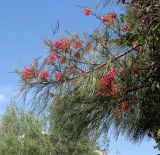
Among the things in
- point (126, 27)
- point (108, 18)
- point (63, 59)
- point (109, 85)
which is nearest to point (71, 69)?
point (63, 59)

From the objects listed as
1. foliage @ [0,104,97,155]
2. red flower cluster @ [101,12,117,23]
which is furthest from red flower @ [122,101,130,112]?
foliage @ [0,104,97,155]

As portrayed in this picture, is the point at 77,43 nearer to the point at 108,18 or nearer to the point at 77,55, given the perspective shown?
the point at 77,55

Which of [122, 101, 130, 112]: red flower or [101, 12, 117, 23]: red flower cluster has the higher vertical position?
[101, 12, 117, 23]: red flower cluster

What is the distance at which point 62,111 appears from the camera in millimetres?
8461

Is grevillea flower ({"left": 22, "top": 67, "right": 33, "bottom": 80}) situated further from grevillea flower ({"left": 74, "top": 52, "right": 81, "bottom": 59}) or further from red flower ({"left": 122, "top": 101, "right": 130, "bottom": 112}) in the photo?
red flower ({"left": 122, "top": 101, "right": 130, "bottom": 112})

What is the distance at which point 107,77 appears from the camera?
7.59 metres

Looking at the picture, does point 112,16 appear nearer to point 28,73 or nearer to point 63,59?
point 63,59

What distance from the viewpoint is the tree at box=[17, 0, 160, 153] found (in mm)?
7488

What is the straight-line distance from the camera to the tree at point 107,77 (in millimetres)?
7488

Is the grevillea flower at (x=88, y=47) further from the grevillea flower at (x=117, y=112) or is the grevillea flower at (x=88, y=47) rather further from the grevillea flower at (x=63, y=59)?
the grevillea flower at (x=117, y=112)

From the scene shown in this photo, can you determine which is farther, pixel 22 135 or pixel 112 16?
pixel 22 135

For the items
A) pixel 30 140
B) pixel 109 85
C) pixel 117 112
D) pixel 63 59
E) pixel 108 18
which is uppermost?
pixel 30 140

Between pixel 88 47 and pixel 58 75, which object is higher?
pixel 88 47

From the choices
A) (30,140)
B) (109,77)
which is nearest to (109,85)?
(109,77)
